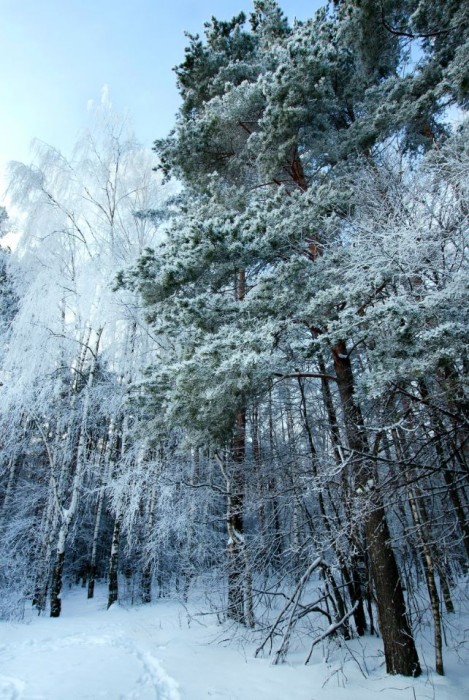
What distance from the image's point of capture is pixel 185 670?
4.65 meters

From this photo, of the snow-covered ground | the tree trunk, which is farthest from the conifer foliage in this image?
the snow-covered ground

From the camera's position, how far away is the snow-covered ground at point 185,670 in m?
3.88

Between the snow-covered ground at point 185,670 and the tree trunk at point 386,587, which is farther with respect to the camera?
the tree trunk at point 386,587

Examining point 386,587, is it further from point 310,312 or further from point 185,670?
point 310,312

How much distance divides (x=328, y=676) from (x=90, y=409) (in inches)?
298

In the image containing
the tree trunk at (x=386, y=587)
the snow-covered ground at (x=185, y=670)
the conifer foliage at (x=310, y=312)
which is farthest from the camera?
the tree trunk at (x=386, y=587)

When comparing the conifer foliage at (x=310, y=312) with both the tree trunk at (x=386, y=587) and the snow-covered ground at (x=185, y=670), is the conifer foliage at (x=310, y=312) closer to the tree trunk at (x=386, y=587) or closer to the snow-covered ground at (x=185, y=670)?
the tree trunk at (x=386, y=587)

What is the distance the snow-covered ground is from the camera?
3.88 m

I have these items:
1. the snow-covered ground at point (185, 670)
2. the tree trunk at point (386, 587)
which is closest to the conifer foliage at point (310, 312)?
the tree trunk at point (386, 587)

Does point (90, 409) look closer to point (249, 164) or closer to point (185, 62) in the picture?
point (249, 164)

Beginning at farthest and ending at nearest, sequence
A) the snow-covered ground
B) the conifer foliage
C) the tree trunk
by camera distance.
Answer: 1. the tree trunk
2. the snow-covered ground
3. the conifer foliage

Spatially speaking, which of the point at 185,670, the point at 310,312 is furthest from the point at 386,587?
the point at 310,312

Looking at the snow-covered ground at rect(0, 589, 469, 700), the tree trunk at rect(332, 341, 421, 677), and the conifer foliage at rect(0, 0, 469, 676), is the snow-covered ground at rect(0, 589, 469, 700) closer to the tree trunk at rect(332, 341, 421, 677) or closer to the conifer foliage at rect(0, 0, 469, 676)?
the tree trunk at rect(332, 341, 421, 677)

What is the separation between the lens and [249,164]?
Result: 6559mm
